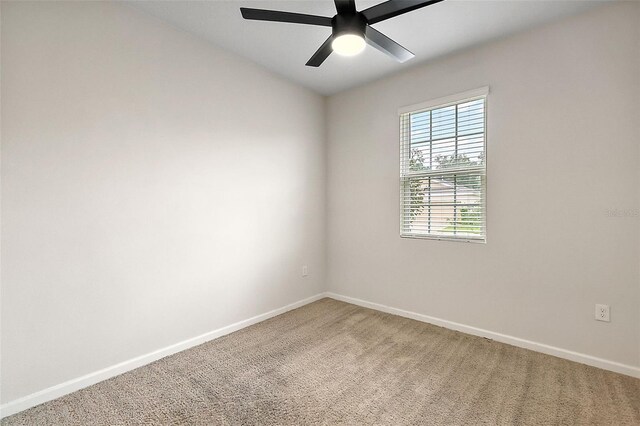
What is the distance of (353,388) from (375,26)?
2595 millimetres

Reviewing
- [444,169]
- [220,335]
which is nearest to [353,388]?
[220,335]

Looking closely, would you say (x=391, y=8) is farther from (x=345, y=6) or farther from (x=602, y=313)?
(x=602, y=313)

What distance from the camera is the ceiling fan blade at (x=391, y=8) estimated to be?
1.58 metres

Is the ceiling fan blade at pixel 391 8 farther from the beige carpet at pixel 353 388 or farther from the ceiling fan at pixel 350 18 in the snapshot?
the beige carpet at pixel 353 388

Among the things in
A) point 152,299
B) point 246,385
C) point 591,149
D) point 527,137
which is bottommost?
point 246,385

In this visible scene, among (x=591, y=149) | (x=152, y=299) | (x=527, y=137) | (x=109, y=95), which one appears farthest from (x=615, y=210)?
(x=109, y=95)

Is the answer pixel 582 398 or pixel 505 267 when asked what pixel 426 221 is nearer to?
pixel 505 267

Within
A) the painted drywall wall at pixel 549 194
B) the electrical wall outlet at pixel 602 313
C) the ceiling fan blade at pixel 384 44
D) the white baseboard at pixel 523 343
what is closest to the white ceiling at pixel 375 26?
the painted drywall wall at pixel 549 194

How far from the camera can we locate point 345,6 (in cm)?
163

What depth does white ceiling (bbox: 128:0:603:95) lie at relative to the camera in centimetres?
204

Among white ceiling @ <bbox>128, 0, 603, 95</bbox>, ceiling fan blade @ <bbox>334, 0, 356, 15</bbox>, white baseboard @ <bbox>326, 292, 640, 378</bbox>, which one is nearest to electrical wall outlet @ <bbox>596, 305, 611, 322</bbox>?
white baseboard @ <bbox>326, 292, 640, 378</bbox>

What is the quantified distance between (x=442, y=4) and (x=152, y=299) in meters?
2.98

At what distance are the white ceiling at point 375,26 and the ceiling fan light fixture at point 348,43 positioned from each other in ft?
1.36

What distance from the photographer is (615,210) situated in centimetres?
204
